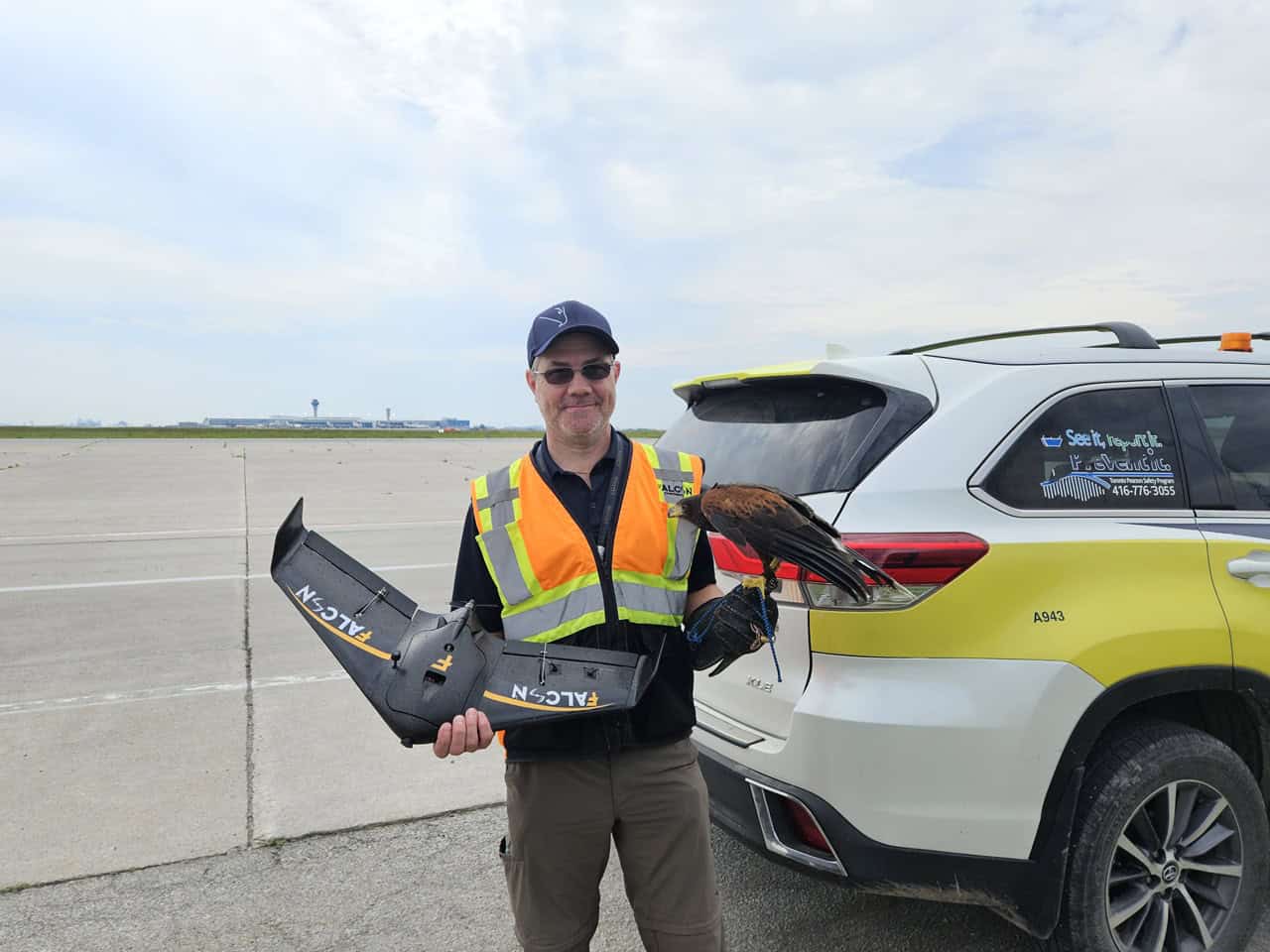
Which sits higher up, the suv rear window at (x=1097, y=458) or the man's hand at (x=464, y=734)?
the suv rear window at (x=1097, y=458)

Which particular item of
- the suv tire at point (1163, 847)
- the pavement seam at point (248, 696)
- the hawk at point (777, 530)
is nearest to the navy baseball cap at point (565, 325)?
the hawk at point (777, 530)

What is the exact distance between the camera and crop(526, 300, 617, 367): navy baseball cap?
2.04m

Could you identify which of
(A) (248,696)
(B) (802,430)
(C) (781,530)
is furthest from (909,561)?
(A) (248,696)

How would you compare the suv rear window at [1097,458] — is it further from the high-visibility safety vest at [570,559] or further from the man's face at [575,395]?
the man's face at [575,395]

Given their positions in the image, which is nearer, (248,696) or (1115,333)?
(1115,333)

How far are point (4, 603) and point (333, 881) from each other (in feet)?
19.5

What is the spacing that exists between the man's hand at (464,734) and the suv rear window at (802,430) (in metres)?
1.19

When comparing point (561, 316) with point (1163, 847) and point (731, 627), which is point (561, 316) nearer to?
point (731, 627)

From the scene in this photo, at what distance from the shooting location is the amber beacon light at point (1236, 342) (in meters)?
3.11

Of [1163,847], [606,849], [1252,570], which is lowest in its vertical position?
[1163,847]

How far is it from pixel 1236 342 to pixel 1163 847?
1811mm

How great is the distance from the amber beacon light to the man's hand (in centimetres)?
295

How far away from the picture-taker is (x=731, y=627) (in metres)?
1.99

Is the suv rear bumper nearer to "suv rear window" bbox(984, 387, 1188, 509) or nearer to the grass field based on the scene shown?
"suv rear window" bbox(984, 387, 1188, 509)
